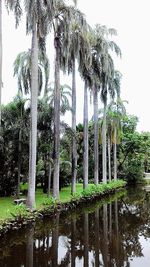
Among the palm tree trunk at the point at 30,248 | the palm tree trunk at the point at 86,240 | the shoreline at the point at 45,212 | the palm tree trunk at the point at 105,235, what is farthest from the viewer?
the shoreline at the point at 45,212

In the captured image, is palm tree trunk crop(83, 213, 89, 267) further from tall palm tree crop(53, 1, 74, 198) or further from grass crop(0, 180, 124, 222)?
tall palm tree crop(53, 1, 74, 198)

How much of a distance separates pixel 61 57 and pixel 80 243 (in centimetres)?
1456

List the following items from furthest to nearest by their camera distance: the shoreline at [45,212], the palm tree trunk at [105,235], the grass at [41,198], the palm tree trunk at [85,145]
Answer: the palm tree trunk at [85,145], the grass at [41,198], the shoreline at [45,212], the palm tree trunk at [105,235]

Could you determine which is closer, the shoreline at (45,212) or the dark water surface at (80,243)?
the dark water surface at (80,243)

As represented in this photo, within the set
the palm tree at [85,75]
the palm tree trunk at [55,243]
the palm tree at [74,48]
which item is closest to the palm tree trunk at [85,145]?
the palm tree at [85,75]

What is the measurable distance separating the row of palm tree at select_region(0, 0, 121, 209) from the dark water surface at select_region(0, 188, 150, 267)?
339cm

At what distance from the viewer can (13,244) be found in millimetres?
12062

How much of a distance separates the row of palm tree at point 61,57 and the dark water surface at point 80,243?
3390mm

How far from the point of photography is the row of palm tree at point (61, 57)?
18906 millimetres

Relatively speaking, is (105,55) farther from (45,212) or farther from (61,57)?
(45,212)

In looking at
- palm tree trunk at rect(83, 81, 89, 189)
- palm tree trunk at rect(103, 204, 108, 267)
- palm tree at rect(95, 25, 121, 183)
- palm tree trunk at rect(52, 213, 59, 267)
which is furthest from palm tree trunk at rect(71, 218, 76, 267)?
palm tree at rect(95, 25, 121, 183)

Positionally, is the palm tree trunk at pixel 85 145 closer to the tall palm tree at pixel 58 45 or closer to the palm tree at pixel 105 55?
the palm tree at pixel 105 55

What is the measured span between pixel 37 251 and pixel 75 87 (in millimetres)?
17473

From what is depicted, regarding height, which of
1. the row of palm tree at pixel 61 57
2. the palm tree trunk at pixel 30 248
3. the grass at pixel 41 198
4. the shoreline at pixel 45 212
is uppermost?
the row of palm tree at pixel 61 57
